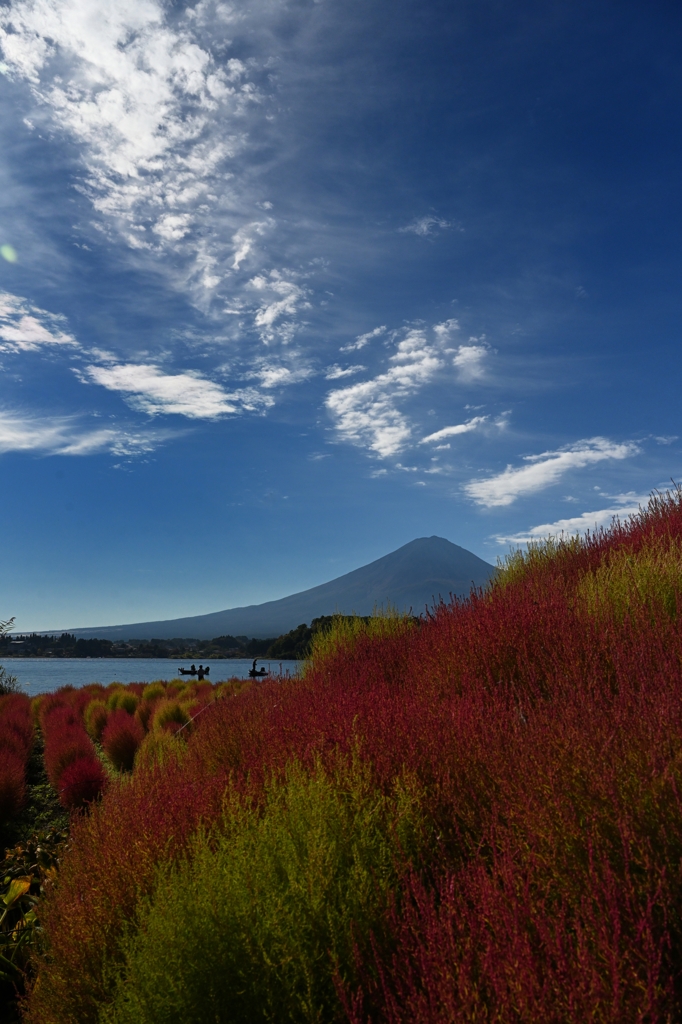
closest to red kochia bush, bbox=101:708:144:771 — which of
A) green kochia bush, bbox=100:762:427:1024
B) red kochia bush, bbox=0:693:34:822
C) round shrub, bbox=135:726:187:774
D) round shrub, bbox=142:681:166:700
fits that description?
round shrub, bbox=135:726:187:774

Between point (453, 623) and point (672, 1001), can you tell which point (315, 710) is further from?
point (672, 1001)

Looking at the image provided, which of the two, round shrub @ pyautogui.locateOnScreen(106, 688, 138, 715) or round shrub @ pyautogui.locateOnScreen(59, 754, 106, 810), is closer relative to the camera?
round shrub @ pyautogui.locateOnScreen(59, 754, 106, 810)

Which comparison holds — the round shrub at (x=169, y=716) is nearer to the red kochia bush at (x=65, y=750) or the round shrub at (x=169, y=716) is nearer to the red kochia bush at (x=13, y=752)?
the red kochia bush at (x=65, y=750)

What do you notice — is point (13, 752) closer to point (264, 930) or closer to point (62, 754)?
point (62, 754)

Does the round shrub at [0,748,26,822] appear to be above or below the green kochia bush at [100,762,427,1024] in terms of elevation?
below

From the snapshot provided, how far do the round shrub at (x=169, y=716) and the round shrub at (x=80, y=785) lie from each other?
1.66 m

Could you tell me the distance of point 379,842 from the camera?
8.25 ft

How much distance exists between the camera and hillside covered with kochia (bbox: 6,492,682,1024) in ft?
5.53

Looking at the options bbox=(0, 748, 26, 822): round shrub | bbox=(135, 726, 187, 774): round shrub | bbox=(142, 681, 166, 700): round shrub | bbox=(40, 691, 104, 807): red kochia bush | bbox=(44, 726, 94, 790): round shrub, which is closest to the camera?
bbox=(135, 726, 187, 774): round shrub

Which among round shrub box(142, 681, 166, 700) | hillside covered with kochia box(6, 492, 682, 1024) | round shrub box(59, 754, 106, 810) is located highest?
hillside covered with kochia box(6, 492, 682, 1024)

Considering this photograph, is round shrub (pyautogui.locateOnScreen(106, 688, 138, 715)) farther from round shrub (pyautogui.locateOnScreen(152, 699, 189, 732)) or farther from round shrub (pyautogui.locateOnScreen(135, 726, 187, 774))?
round shrub (pyautogui.locateOnScreen(135, 726, 187, 774))

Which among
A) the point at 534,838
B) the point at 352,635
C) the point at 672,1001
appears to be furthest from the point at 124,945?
the point at 352,635

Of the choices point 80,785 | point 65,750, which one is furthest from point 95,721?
point 80,785

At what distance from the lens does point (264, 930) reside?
202 cm
